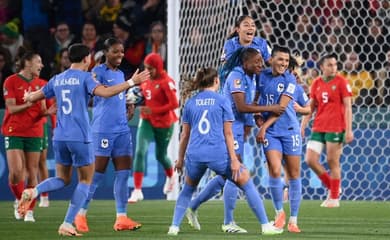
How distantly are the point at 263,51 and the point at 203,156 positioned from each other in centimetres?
190

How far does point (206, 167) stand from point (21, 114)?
4.48m

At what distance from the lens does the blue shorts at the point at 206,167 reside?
405 inches

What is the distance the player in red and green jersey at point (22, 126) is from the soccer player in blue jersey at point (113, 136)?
2.36 m

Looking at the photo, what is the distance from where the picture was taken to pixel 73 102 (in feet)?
34.8

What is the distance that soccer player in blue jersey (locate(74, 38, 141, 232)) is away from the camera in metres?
11.5

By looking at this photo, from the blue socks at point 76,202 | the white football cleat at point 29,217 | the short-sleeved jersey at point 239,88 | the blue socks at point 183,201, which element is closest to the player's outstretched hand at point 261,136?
the short-sleeved jersey at point 239,88

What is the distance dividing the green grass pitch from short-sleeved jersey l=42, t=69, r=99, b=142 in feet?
3.10

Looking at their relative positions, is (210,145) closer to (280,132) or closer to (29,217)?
(280,132)

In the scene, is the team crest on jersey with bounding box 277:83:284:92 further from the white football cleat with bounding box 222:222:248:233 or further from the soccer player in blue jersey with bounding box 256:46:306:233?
the white football cleat with bounding box 222:222:248:233

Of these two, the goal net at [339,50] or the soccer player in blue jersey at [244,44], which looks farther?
the goal net at [339,50]

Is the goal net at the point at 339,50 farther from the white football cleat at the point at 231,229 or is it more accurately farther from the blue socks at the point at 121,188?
the white football cleat at the point at 231,229

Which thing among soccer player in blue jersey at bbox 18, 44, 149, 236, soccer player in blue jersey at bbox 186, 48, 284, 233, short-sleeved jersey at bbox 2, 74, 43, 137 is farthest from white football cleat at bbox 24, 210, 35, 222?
soccer player in blue jersey at bbox 186, 48, 284, 233

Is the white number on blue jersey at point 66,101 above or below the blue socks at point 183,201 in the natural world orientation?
above

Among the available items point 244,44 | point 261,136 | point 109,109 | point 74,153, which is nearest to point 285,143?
point 261,136
